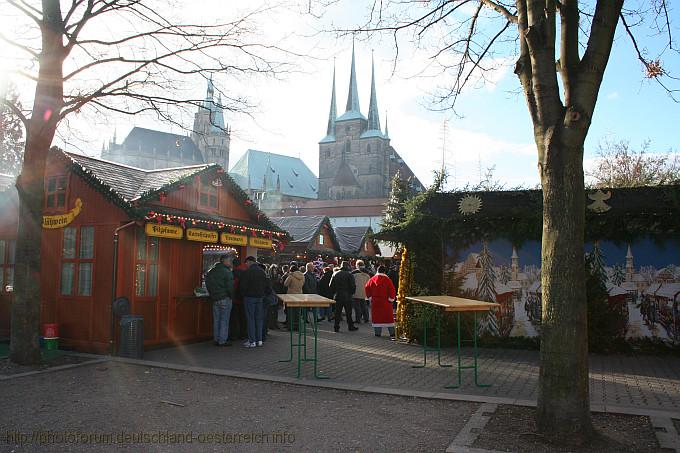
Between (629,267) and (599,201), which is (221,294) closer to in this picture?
(599,201)

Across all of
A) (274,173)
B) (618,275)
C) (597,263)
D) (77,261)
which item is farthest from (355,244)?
(274,173)

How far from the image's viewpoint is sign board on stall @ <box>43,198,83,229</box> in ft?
38.1

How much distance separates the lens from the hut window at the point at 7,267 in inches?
535

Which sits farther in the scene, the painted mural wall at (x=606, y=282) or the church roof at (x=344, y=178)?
the church roof at (x=344, y=178)

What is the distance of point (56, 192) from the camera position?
12.2m

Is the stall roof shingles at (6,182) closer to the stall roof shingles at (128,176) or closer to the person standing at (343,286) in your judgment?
the stall roof shingles at (128,176)

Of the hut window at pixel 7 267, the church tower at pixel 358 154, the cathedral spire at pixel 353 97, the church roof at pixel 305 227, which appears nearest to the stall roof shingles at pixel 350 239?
the church roof at pixel 305 227

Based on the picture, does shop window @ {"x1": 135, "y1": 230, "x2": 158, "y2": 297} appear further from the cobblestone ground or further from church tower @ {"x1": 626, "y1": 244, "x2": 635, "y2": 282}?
church tower @ {"x1": 626, "y1": 244, "x2": 635, "y2": 282}

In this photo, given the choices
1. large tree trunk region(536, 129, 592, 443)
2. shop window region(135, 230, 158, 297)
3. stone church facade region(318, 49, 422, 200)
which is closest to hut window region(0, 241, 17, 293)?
→ shop window region(135, 230, 158, 297)

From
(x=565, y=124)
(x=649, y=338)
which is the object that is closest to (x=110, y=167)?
(x=565, y=124)

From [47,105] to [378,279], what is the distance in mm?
7701

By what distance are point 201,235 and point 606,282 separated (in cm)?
840

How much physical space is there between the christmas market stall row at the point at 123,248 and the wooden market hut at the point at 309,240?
845 inches

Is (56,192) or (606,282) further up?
(56,192)
